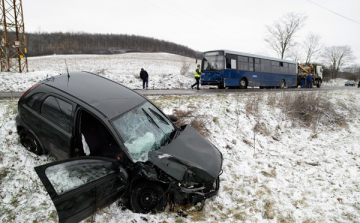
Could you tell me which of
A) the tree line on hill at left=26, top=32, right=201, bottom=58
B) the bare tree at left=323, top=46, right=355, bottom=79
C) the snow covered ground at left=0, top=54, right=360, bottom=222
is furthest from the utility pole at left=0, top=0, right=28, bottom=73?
the bare tree at left=323, top=46, right=355, bottom=79

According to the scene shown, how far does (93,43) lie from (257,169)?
85047mm

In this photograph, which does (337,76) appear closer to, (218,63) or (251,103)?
(218,63)

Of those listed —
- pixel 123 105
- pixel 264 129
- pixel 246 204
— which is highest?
pixel 123 105

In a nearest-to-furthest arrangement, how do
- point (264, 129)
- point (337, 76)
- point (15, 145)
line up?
point (15, 145), point (264, 129), point (337, 76)

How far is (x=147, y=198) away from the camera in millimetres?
3186

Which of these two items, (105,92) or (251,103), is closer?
(105,92)

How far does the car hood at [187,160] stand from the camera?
120 inches

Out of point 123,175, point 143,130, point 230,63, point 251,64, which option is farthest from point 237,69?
point 123,175

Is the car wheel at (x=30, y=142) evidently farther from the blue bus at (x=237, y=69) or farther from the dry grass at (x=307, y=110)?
the blue bus at (x=237, y=69)

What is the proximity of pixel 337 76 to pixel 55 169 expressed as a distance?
79.9 m

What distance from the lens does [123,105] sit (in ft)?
12.1

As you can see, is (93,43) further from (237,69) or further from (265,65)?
(237,69)

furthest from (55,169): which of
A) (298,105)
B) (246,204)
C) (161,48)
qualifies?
(161,48)

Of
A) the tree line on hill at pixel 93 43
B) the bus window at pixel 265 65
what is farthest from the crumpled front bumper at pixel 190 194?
the tree line on hill at pixel 93 43
